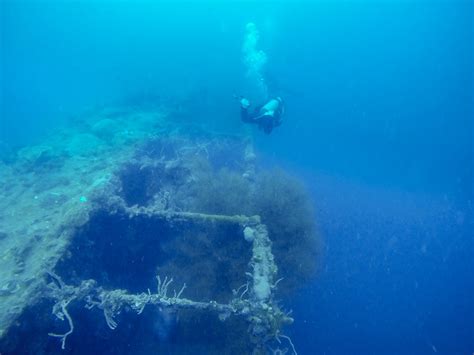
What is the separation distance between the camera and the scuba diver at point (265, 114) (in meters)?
9.84

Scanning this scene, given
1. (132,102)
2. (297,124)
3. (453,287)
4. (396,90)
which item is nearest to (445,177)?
(297,124)

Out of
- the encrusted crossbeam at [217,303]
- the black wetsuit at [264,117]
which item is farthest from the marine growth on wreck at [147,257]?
the black wetsuit at [264,117]

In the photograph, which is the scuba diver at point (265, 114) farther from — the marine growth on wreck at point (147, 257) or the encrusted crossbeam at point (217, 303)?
the encrusted crossbeam at point (217, 303)

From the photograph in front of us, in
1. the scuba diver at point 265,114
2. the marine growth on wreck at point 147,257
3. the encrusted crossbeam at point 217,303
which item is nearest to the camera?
the encrusted crossbeam at point 217,303

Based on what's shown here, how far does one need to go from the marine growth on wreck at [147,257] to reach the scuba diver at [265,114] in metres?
1.81

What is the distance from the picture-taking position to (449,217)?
1820cm

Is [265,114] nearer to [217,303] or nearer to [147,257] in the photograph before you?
[147,257]

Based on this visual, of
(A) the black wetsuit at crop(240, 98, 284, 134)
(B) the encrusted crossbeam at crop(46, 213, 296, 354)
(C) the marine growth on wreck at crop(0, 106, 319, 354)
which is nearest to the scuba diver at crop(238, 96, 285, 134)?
(A) the black wetsuit at crop(240, 98, 284, 134)

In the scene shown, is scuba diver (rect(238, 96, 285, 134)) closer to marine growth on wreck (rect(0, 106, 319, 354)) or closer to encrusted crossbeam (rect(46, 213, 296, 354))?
marine growth on wreck (rect(0, 106, 319, 354))

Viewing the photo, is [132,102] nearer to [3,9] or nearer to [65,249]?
[65,249]

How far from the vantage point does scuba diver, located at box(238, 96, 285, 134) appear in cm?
984

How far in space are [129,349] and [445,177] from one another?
1177 inches

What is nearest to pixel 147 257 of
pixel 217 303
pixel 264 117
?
pixel 217 303

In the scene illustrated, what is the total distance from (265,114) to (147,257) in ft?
19.7
